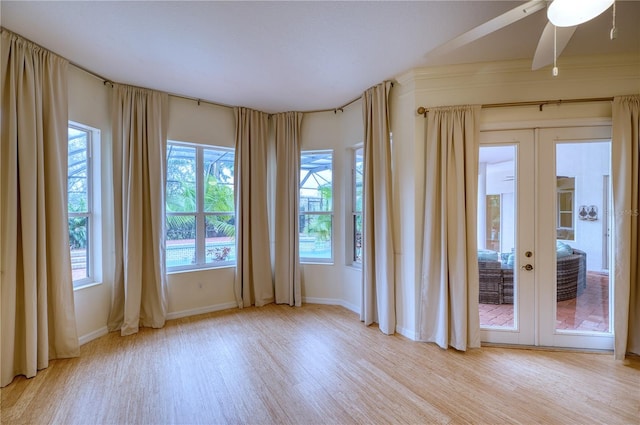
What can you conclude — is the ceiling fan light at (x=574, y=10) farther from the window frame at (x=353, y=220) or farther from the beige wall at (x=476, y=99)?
the window frame at (x=353, y=220)

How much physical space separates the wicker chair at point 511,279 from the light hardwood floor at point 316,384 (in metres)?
0.50

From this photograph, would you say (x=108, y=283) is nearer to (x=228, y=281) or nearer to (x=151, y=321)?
(x=151, y=321)

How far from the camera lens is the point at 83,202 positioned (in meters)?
2.99

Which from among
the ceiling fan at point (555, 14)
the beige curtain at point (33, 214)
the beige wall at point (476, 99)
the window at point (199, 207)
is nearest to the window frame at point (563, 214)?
the beige wall at point (476, 99)

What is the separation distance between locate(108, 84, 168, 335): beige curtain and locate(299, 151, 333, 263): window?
1.84 m

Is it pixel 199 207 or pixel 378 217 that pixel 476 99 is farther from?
pixel 199 207

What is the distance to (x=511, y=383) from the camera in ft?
7.20

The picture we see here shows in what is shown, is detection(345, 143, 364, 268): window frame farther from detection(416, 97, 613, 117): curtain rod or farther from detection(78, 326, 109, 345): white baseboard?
detection(78, 326, 109, 345): white baseboard

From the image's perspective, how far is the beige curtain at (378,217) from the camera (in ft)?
10.2

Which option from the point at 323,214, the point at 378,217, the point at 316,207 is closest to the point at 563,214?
the point at 378,217

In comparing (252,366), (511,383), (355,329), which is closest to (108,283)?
(252,366)

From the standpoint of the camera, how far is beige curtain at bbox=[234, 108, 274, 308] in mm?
3854

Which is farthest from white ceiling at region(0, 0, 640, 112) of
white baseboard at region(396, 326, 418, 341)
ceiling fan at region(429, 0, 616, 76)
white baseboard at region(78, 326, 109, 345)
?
white baseboard at region(78, 326, 109, 345)

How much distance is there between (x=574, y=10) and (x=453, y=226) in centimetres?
181
